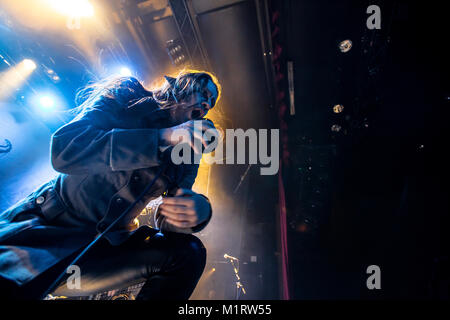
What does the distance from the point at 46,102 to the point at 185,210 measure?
879 cm

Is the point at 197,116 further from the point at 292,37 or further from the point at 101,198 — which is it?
the point at 292,37

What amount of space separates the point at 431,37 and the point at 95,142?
5.07m

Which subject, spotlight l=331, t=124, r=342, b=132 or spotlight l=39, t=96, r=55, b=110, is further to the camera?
spotlight l=39, t=96, r=55, b=110

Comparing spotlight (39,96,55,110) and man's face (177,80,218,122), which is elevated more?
spotlight (39,96,55,110)

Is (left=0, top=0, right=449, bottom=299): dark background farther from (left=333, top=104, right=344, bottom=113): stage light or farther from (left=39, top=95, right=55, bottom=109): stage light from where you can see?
(left=39, top=95, right=55, bottom=109): stage light

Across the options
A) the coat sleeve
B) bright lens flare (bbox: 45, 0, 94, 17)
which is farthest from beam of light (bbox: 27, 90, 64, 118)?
the coat sleeve

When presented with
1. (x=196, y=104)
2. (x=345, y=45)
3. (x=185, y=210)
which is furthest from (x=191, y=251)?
(x=345, y=45)

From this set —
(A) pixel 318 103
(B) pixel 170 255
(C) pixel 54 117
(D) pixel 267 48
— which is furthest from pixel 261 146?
(C) pixel 54 117

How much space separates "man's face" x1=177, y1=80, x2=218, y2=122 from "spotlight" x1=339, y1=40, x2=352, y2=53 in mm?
3359

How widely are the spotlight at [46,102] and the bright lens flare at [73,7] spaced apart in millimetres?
3112

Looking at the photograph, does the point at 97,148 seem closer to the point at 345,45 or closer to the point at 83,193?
the point at 83,193

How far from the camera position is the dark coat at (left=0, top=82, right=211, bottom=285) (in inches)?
29.2
